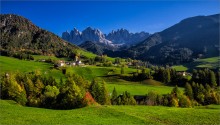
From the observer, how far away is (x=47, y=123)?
41.7 m

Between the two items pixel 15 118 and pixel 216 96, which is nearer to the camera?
pixel 15 118

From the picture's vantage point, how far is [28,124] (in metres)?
40.2

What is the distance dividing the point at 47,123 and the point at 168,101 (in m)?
82.4

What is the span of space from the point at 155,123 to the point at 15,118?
22.8 metres

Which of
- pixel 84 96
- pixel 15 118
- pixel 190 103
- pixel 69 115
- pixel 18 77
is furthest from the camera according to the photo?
pixel 18 77

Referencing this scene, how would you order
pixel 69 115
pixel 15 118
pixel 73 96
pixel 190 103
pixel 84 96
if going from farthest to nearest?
pixel 190 103
pixel 73 96
pixel 84 96
pixel 69 115
pixel 15 118

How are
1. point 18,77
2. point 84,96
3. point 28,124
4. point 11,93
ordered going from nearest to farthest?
point 28,124 < point 84,96 < point 11,93 < point 18,77

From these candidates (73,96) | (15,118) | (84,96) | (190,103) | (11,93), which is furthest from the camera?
(190,103)

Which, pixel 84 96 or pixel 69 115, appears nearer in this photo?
pixel 69 115

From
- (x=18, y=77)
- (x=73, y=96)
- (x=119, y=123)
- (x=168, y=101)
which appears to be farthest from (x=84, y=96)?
(x=18, y=77)

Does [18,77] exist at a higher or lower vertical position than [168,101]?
higher

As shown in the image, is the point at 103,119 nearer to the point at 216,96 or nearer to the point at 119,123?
the point at 119,123

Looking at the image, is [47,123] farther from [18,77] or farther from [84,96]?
[18,77]

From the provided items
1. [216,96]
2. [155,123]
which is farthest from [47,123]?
[216,96]
